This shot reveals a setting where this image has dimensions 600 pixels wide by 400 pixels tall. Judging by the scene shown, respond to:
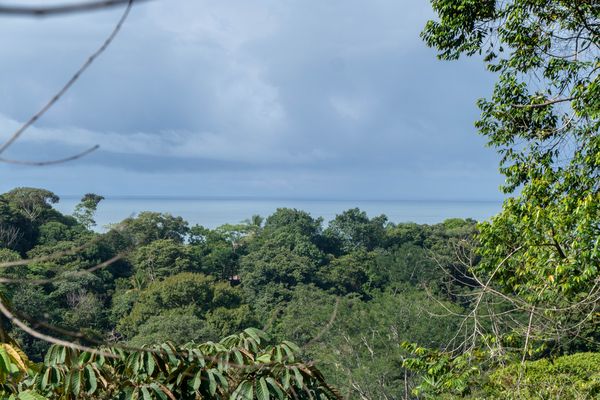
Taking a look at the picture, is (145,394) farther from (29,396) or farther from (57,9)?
(57,9)

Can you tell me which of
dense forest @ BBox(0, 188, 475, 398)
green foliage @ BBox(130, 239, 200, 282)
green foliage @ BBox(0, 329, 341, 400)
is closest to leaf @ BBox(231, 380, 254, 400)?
green foliage @ BBox(0, 329, 341, 400)

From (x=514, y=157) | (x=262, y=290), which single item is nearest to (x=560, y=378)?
(x=514, y=157)

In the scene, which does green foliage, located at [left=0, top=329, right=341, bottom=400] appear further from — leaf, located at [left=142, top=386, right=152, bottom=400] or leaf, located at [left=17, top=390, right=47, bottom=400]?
leaf, located at [left=17, top=390, right=47, bottom=400]

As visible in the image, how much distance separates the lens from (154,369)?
2139 mm

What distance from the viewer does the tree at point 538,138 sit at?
4664 millimetres

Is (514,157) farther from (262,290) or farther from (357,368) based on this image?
(262,290)

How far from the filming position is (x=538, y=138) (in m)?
5.23

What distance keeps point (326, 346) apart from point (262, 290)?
7896 mm

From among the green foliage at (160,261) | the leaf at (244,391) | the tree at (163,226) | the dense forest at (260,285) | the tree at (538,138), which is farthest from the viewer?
the tree at (163,226)

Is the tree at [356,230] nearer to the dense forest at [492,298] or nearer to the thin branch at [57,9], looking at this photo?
the dense forest at [492,298]

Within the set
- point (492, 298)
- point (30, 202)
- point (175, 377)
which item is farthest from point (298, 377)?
point (30, 202)

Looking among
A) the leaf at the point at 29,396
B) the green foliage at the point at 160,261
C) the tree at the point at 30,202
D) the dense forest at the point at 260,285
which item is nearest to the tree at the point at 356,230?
the dense forest at the point at 260,285

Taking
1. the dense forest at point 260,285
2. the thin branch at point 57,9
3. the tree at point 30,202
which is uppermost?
the thin branch at point 57,9

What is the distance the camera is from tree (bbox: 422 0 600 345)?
4664mm
